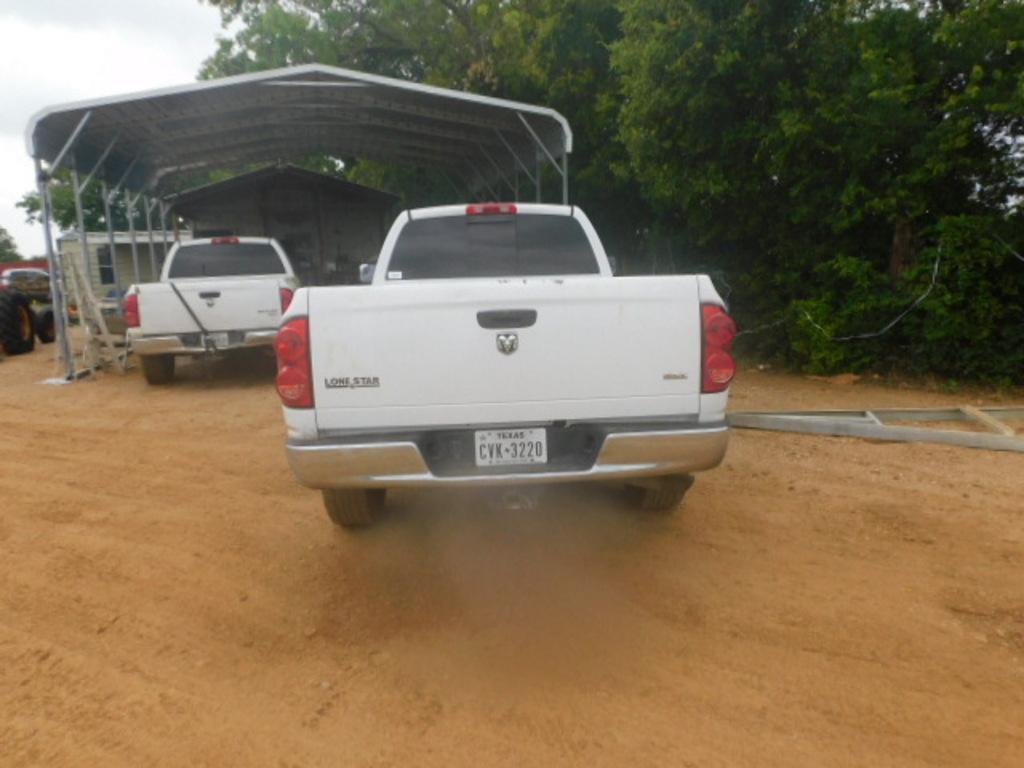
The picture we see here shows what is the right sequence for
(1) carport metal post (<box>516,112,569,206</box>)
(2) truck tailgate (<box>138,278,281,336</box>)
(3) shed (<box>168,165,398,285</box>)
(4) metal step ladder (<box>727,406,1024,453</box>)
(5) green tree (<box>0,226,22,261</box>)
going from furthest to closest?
(5) green tree (<box>0,226,22,261</box>) < (3) shed (<box>168,165,398,285</box>) < (1) carport metal post (<box>516,112,569,206</box>) < (2) truck tailgate (<box>138,278,281,336</box>) < (4) metal step ladder (<box>727,406,1024,453</box>)

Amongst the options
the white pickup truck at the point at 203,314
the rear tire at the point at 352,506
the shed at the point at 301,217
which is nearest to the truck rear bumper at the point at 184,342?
the white pickup truck at the point at 203,314

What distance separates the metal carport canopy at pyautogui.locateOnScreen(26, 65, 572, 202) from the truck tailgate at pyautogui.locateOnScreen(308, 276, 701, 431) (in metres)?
8.19

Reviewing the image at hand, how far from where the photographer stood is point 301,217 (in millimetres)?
19609

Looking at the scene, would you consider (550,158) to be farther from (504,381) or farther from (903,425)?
(504,381)

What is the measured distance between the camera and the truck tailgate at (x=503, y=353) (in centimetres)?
321

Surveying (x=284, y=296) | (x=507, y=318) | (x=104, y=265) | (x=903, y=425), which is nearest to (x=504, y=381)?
(x=507, y=318)

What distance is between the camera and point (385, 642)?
3154 millimetres

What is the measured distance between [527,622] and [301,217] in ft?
59.7

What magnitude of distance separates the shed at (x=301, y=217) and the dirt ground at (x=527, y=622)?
14720mm

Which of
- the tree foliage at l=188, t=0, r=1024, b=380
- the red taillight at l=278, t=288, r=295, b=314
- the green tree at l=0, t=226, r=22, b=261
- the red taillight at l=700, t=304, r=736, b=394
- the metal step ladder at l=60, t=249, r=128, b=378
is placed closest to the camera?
the red taillight at l=700, t=304, r=736, b=394

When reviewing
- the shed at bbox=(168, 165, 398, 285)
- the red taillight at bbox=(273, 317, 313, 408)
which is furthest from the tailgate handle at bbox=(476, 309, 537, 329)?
the shed at bbox=(168, 165, 398, 285)

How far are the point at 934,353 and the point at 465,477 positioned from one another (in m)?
7.01

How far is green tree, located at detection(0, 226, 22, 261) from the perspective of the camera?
65.5 m

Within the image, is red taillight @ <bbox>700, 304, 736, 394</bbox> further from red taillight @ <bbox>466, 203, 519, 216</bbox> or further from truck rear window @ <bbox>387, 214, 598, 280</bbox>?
red taillight @ <bbox>466, 203, 519, 216</bbox>
